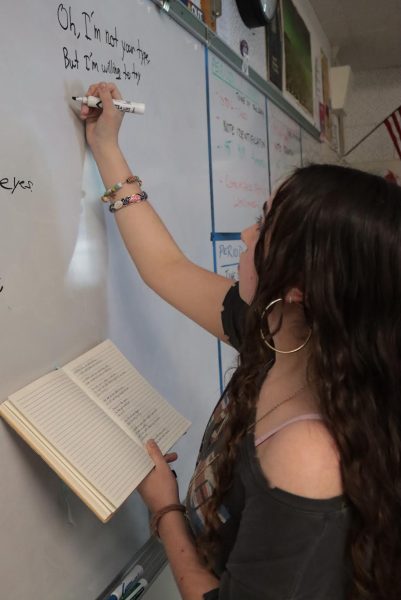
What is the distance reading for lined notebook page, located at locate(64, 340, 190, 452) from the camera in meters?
0.66

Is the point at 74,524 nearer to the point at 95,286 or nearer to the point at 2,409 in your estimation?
Answer: the point at 2,409

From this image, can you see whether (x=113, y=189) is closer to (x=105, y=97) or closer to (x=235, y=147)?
(x=105, y=97)

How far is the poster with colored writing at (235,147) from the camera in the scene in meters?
1.12

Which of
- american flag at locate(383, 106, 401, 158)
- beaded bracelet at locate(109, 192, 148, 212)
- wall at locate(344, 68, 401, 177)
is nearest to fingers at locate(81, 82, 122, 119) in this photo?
beaded bracelet at locate(109, 192, 148, 212)

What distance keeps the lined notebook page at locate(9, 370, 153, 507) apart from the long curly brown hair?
0.26 m

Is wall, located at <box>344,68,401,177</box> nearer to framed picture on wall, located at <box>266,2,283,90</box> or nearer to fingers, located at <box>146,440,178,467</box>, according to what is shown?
framed picture on wall, located at <box>266,2,283,90</box>

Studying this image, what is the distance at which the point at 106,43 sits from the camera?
733mm

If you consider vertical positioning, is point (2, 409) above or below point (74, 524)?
above

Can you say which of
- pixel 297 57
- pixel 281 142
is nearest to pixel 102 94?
pixel 281 142

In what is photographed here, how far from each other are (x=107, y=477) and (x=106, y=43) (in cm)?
61

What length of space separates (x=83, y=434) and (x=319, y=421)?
0.28m

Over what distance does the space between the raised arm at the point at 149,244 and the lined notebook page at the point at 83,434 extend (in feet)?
Answer: 0.77

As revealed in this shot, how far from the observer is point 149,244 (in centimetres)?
77

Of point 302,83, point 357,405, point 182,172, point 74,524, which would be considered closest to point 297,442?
point 357,405
